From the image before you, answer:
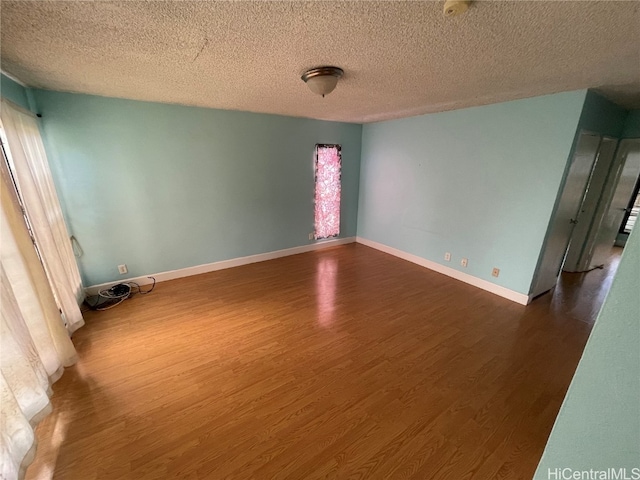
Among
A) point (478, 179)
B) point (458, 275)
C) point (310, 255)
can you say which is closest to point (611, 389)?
point (478, 179)

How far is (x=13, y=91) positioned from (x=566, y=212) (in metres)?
5.48

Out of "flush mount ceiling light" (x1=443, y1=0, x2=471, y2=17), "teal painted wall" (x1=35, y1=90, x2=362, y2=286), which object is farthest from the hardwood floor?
"flush mount ceiling light" (x1=443, y1=0, x2=471, y2=17)

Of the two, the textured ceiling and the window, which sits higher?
the textured ceiling

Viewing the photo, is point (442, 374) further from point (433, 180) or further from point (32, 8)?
point (32, 8)

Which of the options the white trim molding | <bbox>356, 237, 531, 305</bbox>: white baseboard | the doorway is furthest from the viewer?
<bbox>356, 237, 531, 305</bbox>: white baseboard

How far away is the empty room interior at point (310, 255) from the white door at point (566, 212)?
0.04 metres

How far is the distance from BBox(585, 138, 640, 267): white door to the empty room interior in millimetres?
35

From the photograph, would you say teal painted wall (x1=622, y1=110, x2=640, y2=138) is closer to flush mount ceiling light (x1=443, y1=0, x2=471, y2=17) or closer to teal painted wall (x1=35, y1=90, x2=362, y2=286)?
teal painted wall (x1=35, y1=90, x2=362, y2=286)

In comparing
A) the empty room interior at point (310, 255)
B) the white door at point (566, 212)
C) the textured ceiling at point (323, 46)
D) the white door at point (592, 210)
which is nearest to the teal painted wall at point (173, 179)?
the empty room interior at point (310, 255)

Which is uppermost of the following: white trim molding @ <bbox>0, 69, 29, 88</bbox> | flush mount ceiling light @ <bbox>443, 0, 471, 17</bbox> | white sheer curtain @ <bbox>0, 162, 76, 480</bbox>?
white trim molding @ <bbox>0, 69, 29, 88</bbox>

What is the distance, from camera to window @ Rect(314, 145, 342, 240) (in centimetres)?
438

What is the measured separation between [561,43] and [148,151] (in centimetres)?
377

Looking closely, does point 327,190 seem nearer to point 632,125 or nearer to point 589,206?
point 589,206

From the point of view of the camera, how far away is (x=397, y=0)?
108cm
